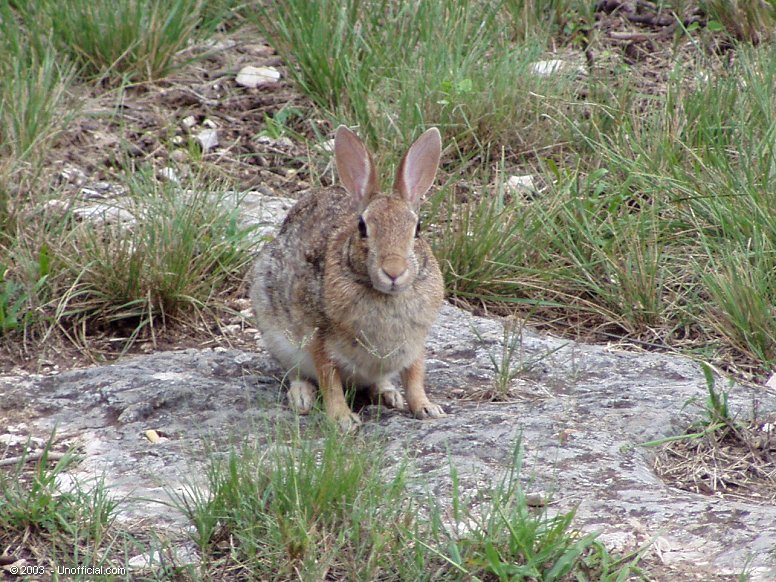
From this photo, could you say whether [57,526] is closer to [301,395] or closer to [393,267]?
[393,267]

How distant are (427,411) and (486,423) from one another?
32cm

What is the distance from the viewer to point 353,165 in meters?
4.79

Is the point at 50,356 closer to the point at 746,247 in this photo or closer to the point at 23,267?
the point at 23,267

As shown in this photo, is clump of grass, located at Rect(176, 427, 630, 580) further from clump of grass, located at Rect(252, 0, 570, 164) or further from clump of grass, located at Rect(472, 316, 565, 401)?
clump of grass, located at Rect(252, 0, 570, 164)

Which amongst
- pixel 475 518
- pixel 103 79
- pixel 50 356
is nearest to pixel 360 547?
pixel 475 518

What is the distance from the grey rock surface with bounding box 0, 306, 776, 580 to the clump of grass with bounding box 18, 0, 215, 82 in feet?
9.00

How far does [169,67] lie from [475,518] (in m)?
5.02

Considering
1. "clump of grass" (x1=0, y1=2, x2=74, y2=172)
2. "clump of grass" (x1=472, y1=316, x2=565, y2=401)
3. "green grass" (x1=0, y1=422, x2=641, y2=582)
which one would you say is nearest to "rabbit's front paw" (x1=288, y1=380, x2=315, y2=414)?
"clump of grass" (x1=472, y1=316, x2=565, y2=401)

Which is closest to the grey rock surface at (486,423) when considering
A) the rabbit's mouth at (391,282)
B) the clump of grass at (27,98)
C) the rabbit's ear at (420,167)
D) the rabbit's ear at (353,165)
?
the rabbit's mouth at (391,282)

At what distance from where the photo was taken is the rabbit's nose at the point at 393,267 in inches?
171

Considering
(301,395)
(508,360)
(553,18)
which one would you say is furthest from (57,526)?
(553,18)

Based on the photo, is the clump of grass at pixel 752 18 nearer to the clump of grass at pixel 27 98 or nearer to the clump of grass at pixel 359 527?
the clump of grass at pixel 27 98

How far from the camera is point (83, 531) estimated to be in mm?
3600

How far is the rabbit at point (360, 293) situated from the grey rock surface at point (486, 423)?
0.59 feet
